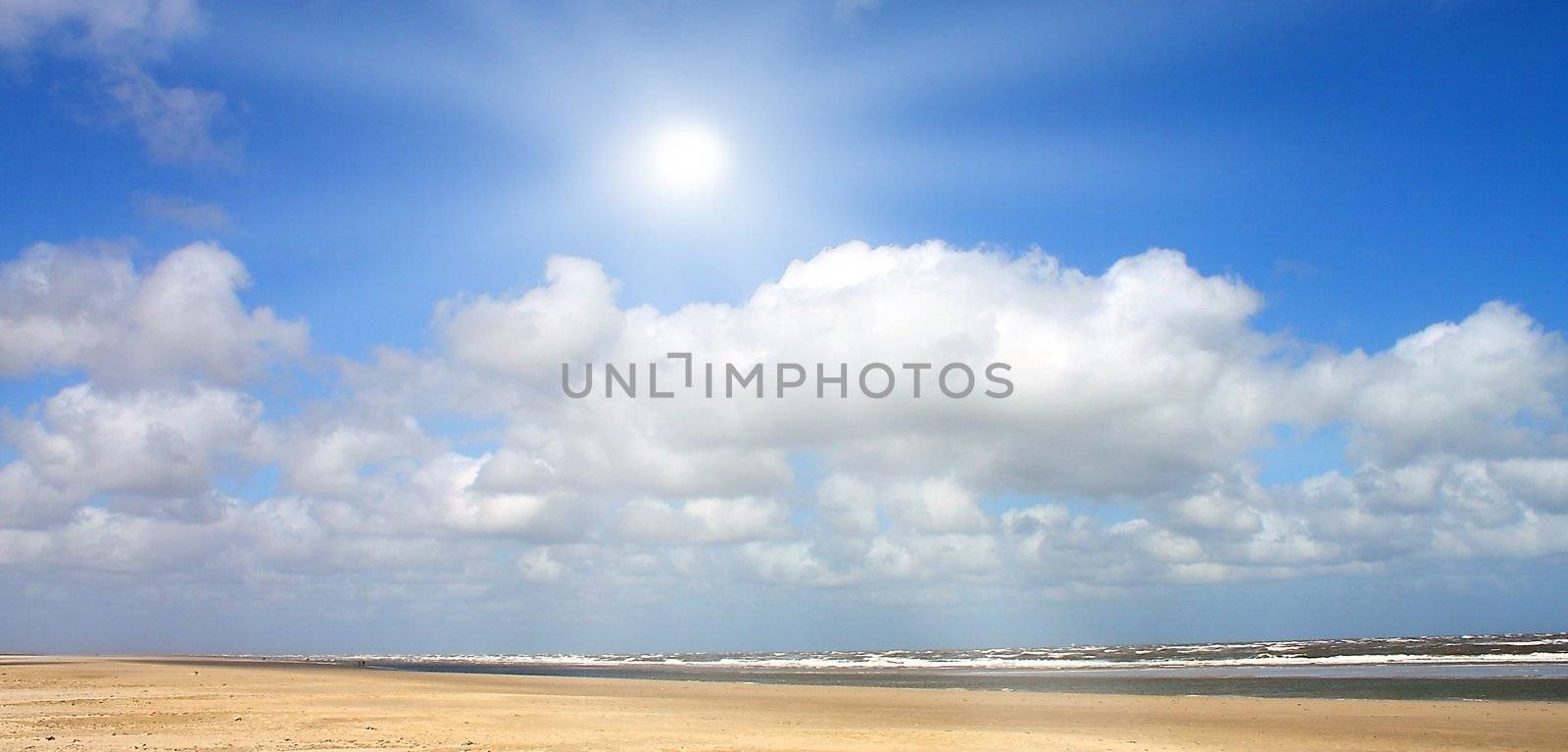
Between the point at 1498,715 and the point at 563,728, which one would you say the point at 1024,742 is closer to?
the point at 563,728

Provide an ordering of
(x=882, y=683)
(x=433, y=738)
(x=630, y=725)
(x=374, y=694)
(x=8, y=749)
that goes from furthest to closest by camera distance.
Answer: (x=882, y=683) < (x=374, y=694) < (x=630, y=725) < (x=433, y=738) < (x=8, y=749)

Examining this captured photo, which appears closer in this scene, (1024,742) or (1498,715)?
(1024,742)

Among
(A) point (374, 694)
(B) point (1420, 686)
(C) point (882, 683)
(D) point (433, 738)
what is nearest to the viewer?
(D) point (433, 738)

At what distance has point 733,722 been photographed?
109 feet

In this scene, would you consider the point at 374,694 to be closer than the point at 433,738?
No

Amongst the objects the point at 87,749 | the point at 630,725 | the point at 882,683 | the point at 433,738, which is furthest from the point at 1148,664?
the point at 87,749

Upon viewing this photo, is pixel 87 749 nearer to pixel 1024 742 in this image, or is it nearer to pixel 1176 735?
pixel 1024 742

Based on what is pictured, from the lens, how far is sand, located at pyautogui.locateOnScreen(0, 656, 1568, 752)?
25.9m

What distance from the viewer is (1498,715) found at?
33438mm

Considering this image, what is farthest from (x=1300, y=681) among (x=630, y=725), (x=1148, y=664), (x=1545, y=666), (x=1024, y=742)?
(x=630, y=725)

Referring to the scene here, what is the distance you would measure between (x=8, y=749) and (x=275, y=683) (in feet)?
115

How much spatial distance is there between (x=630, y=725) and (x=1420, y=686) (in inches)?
1616

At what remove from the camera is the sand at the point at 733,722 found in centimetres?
2591

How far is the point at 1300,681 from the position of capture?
54.8 metres
